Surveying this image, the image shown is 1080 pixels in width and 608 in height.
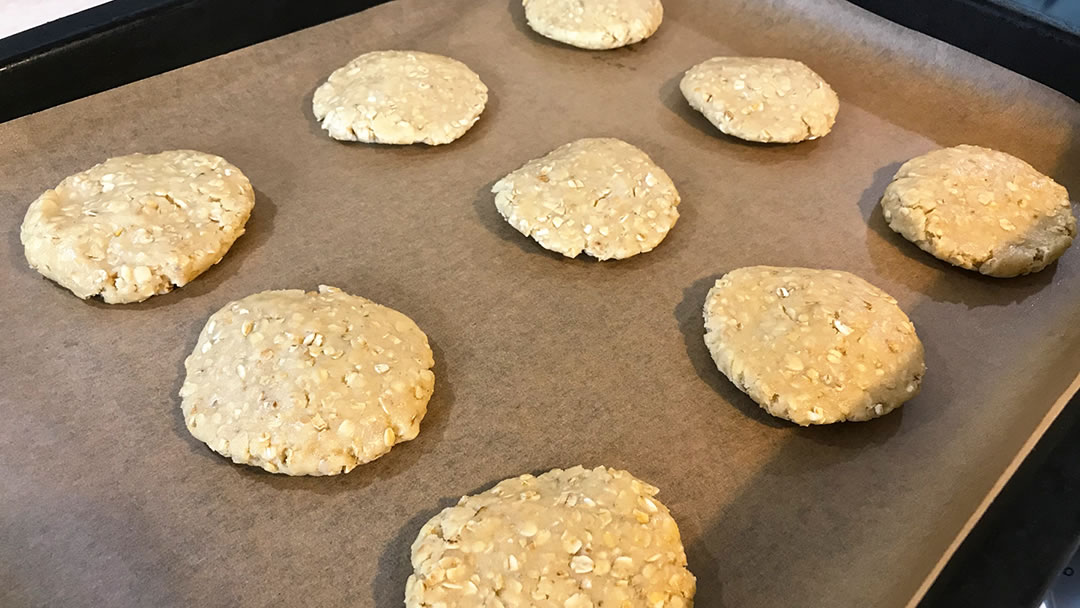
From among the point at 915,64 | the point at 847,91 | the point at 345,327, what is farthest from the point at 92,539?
the point at 915,64

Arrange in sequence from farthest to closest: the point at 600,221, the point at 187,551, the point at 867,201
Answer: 1. the point at 867,201
2. the point at 600,221
3. the point at 187,551

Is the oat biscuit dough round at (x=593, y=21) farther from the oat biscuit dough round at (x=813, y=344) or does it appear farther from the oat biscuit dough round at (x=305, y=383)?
the oat biscuit dough round at (x=305, y=383)

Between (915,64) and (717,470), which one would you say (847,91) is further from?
(717,470)

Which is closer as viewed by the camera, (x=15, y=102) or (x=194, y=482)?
(x=194, y=482)

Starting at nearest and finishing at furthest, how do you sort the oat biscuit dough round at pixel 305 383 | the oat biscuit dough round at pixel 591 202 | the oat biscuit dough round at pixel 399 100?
1. the oat biscuit dough round at pixel 305 383
2. the oat biscuit dough round at pixel 591 202
3. the oat biscuit dough round at pixel 399 100

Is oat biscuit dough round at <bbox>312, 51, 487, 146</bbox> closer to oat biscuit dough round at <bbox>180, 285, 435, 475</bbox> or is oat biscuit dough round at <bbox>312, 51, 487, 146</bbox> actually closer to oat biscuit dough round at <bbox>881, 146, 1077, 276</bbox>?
oat biscuit dough round at <bbox>180, 285, 435, 475</bbox>

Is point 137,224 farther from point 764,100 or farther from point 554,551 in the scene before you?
point 764,100

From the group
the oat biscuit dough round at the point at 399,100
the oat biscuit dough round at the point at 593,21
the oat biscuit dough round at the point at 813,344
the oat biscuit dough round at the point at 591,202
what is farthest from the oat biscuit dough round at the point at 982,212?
the oat biscuit dough round at the point at 399,100
